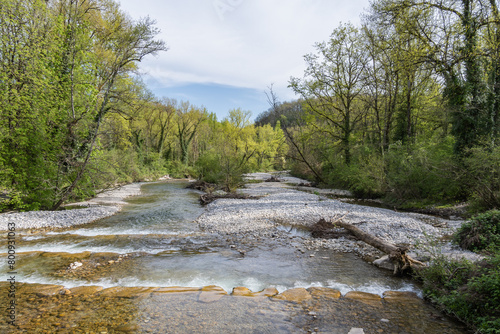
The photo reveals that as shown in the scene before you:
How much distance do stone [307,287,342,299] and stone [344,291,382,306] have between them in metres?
0.18

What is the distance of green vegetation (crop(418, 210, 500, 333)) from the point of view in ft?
11.0

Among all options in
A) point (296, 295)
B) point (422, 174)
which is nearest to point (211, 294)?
point (296, 295)

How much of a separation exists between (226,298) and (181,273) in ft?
5.05

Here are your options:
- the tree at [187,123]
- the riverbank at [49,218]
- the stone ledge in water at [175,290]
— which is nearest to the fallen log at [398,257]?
the stone ledge in water at [175,290]

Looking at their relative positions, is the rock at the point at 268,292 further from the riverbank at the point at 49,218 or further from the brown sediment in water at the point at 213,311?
the riverbank at the point at 49,218

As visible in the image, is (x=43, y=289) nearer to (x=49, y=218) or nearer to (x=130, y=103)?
(x=49, y=218)

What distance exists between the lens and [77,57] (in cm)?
1152

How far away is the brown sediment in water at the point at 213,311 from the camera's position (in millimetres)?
3693

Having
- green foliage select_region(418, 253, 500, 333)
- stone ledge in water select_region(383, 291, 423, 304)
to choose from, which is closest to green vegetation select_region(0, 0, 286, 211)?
stone ledge in water select_region(383, 291, 423, 304)

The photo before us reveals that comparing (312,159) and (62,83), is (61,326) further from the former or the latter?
(312,159)

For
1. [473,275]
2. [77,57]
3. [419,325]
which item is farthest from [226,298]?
[77,57]

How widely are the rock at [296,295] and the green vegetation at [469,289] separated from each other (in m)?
2.14

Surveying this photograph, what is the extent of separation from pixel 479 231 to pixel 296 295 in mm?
4958

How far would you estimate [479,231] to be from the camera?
19.8 ft
